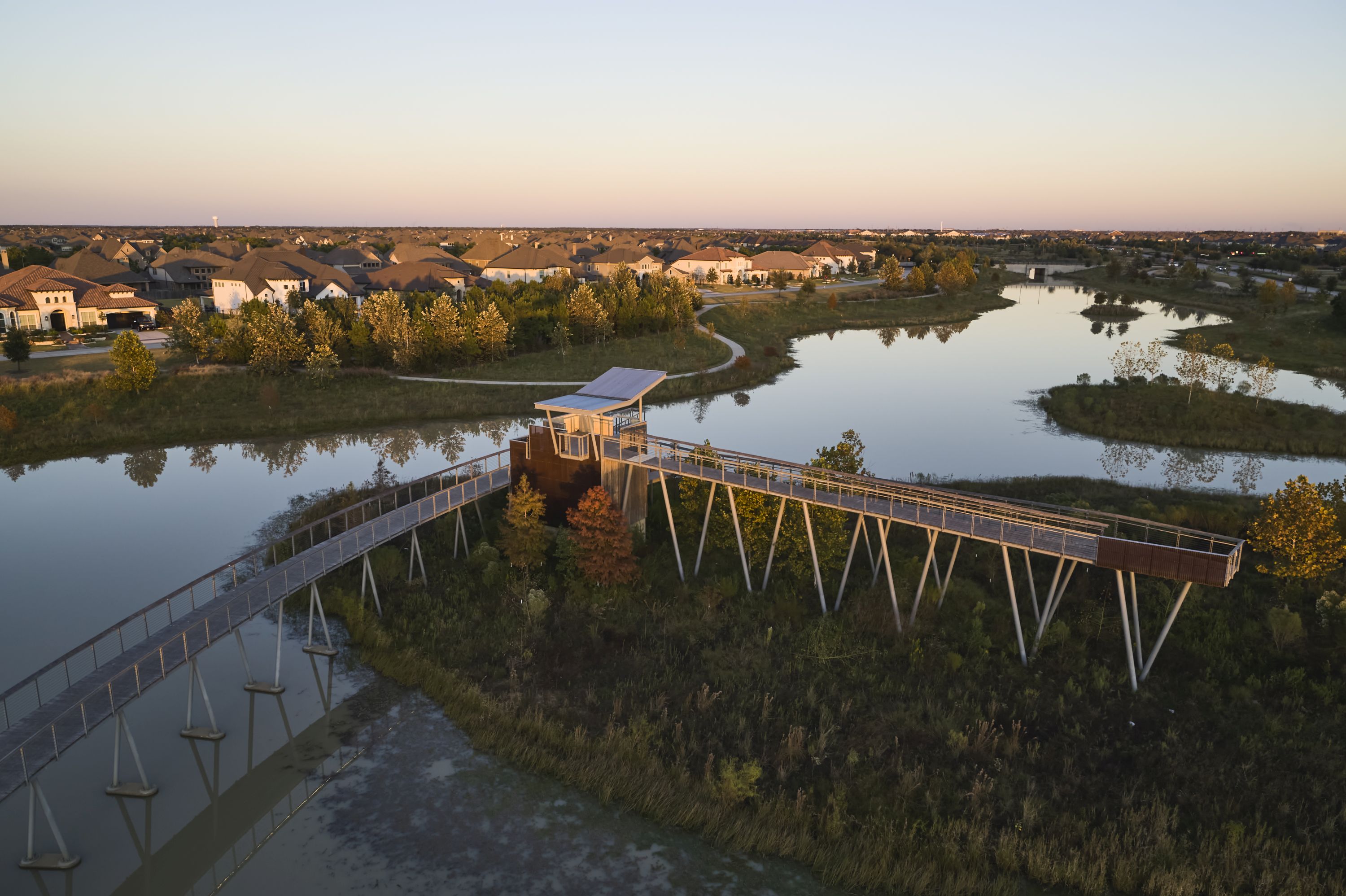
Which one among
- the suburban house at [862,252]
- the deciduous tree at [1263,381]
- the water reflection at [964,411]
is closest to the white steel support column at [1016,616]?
the water reflection at [964,411]

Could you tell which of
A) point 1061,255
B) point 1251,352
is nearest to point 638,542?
point 1251,352

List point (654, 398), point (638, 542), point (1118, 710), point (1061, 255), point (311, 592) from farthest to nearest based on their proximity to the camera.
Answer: point (1061, 255) < point (654, 398) < point (638, 542) < point (311, 592) < point (1118, 710)

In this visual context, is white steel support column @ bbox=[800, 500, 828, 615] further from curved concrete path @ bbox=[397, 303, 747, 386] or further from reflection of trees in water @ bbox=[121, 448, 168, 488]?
reflection of trees in water @ bbox=[121, 448, 168, 488]

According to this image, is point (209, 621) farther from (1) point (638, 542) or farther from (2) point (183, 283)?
(2) point (183, 283)

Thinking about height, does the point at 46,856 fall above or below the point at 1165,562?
below

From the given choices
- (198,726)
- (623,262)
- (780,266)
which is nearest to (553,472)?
(198,726)

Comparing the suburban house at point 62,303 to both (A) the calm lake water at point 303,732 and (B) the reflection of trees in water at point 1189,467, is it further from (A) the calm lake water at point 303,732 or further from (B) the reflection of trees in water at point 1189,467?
(B) the reflection of trees in water at point 1189,467

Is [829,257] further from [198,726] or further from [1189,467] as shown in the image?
[198,726]
